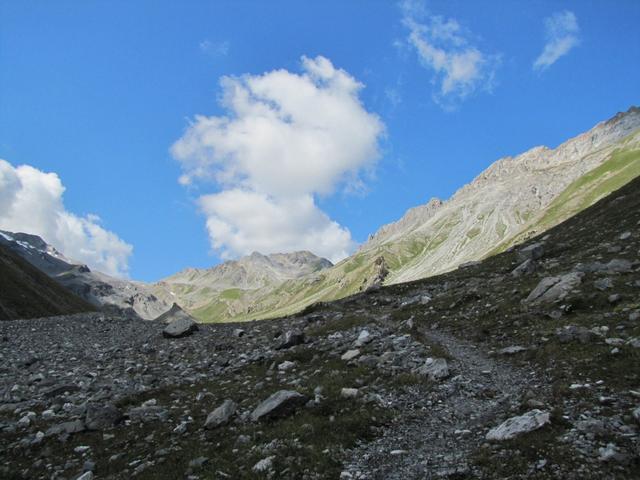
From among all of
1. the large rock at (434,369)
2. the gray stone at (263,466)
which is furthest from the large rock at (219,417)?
the large rock at (434,369)

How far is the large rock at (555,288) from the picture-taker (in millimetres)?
25391

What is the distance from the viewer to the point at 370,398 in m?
15.6

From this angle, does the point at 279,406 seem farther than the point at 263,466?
Yes

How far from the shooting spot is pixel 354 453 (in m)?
12.2

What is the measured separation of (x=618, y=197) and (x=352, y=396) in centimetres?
6708

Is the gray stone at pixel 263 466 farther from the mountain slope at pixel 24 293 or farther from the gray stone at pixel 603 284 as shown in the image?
the mountain slope at pixel 24 293

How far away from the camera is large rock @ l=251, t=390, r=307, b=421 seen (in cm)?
1512

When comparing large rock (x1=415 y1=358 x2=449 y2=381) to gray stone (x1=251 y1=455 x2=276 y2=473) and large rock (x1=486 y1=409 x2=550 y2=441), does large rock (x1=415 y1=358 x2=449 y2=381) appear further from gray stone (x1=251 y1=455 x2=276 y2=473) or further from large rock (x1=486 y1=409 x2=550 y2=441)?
gray stone (x1=251 y1=455 x2=276 y2=473)

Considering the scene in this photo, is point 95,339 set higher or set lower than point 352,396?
higher

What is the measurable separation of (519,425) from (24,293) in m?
149

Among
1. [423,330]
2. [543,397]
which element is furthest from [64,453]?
[423,330]

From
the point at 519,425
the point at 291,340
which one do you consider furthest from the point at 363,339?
the point at 519,425

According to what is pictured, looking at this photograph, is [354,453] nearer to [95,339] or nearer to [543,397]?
[543,397]

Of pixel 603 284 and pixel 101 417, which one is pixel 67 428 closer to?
pixel 101 417
